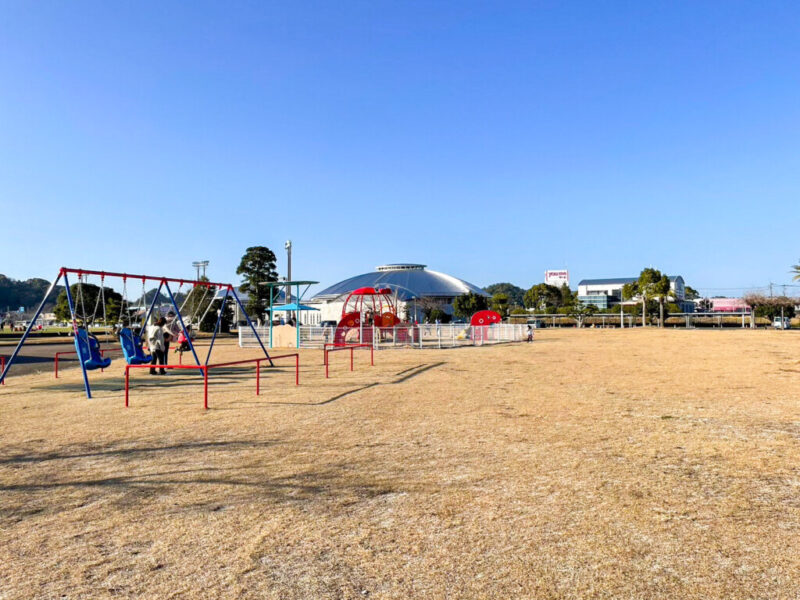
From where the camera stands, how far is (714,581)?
12.5 ft

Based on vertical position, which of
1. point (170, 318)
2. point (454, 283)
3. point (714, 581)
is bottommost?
point (714, 581)

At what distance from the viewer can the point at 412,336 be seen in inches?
1192

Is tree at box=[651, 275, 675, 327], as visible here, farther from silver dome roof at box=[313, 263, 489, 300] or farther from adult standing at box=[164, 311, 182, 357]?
adult standing at box=[164, 311, 182, 357]

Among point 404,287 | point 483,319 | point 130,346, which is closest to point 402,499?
point 130,346

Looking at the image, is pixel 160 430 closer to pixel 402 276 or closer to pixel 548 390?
pixel 548 390

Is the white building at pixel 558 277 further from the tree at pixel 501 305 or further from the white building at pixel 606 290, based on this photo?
the tree at pixel 501 305

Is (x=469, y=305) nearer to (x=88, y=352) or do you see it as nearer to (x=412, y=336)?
(x=412, y=336)

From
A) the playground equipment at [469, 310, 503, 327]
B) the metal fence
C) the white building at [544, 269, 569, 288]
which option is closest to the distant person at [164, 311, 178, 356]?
the playground equipment at [469, 310, 503, 327]

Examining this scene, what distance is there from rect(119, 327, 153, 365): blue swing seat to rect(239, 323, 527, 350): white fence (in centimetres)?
1269

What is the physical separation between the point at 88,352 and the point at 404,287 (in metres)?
85.8

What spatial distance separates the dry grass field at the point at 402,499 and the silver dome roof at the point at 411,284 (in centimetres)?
8413

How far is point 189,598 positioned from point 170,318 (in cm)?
1566

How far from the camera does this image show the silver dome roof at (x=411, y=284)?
9999 centimetres

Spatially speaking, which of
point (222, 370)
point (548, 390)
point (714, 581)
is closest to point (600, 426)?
point (548, 390)
